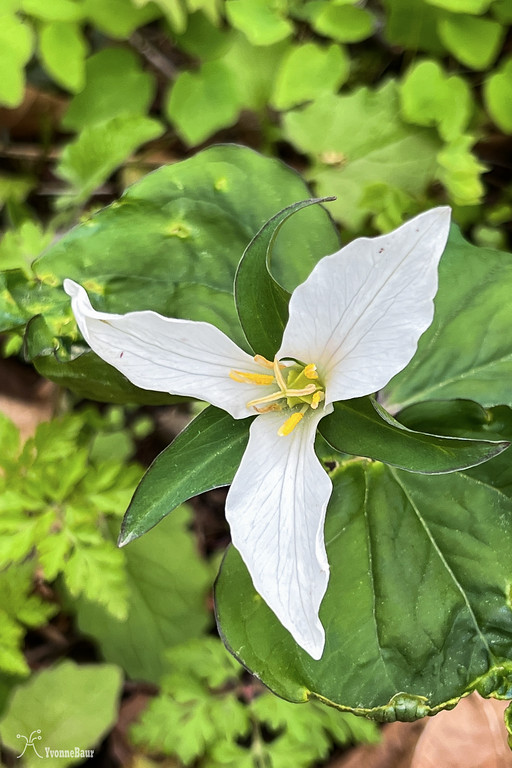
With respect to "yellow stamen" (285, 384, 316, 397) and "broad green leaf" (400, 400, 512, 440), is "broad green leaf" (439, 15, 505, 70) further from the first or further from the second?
"yellow stamen" (285, 384, 316, 397)

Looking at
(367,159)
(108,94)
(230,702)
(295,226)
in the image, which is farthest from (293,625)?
(108,94)

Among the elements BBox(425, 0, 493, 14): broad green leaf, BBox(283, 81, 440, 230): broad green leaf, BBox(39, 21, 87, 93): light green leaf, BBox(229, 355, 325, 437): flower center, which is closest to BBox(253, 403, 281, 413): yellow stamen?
BBox(229, 355, 325, 437): flower center

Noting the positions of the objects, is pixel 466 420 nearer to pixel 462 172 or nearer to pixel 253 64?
pixel 462 172

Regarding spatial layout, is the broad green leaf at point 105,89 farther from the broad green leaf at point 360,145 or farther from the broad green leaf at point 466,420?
the broad green leaf at point 466,420

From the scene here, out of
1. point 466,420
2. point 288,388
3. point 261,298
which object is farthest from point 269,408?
point 466,420

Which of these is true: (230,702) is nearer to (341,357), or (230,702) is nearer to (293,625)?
(293,625)
